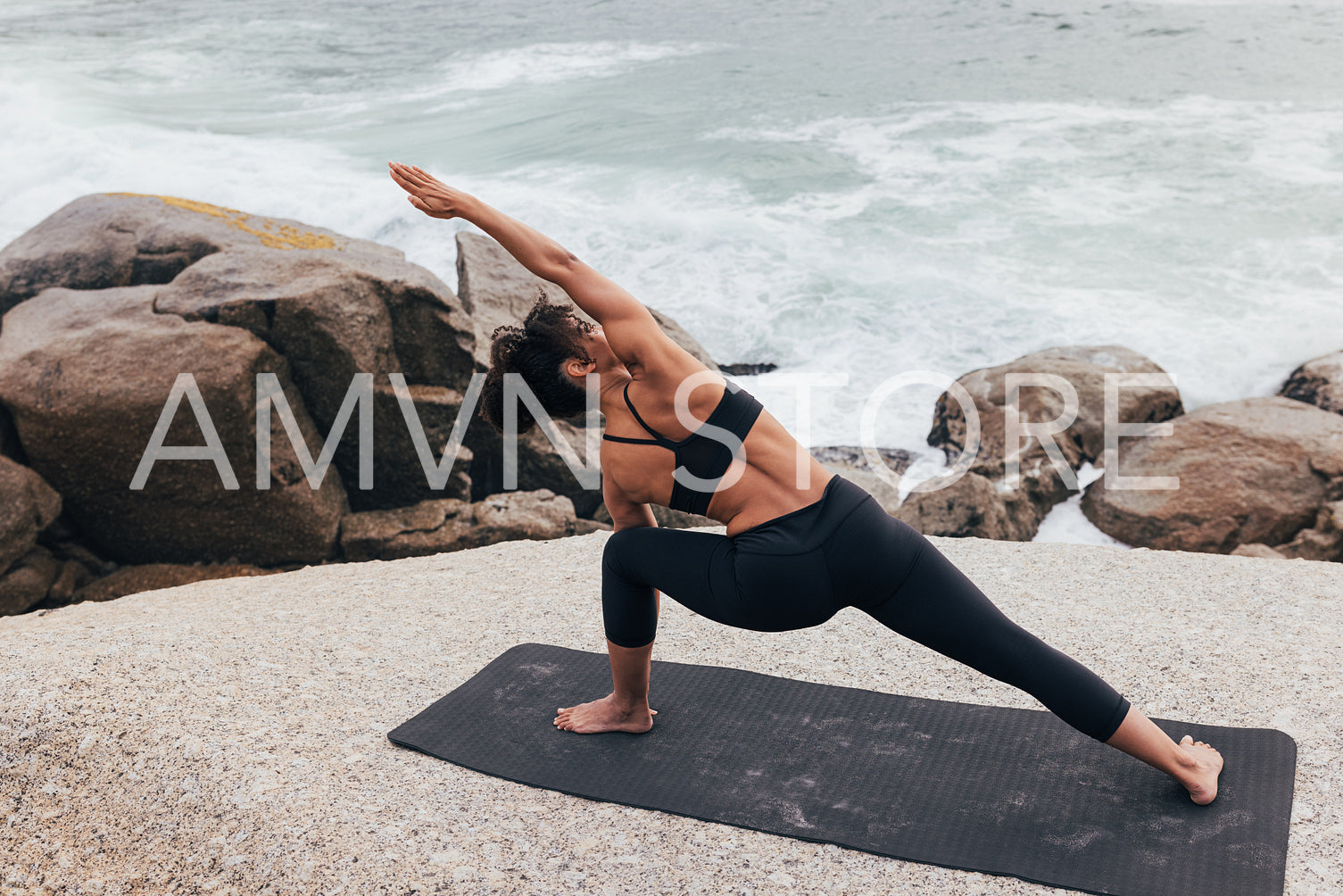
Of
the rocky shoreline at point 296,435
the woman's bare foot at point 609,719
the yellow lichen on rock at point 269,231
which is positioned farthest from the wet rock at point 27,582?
the woman's bare foot at point 609,719

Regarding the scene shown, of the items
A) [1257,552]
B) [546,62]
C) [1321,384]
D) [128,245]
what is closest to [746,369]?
[1321,384]

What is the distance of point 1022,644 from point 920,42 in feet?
78.7

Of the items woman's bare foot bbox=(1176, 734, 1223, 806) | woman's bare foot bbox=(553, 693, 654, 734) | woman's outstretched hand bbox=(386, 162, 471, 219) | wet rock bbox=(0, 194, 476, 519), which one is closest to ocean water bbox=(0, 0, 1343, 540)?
wet rock bbox=(0, 194, 476, 519)

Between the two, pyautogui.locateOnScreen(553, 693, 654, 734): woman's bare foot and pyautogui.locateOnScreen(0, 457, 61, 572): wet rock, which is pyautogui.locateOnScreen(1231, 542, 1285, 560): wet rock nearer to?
pyautogui.locateOnScreen(553, 693, 654, 734): woman's bare foot

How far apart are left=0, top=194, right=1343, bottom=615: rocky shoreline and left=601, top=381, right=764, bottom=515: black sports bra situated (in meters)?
3.56

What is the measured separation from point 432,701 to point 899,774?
1.72 m

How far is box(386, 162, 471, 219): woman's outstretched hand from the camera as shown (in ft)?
8.71

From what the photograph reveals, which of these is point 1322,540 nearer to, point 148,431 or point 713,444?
point 713,444

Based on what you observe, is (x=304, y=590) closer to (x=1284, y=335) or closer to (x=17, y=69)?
(x=1284, y=335)

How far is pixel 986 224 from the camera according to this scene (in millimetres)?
14453

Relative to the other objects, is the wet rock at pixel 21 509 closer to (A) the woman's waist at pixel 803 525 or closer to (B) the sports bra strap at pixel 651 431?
(B) the sports bra strap at pixel 651 431

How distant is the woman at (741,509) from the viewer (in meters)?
2.59

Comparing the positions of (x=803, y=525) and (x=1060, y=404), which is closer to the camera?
(x=803, y=525)

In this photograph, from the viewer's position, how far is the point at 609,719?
3369mm
